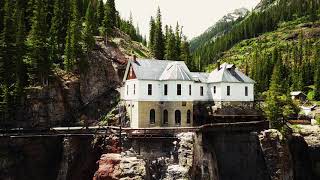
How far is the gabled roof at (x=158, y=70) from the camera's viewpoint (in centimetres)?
5562

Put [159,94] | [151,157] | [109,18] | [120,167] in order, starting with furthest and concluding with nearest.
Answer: [109,18] → [159,94] → [151,157] → [120,167]

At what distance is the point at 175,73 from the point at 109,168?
59.6ft

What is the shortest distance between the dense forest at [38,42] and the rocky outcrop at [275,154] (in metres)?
35.9

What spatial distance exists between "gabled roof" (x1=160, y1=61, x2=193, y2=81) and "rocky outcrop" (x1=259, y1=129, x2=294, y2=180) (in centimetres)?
1452

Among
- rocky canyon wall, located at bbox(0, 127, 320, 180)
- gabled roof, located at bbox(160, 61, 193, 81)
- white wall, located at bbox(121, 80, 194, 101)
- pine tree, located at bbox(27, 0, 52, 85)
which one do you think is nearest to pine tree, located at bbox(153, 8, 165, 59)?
pine tree, located at bbox(27, 0, 52, 85)

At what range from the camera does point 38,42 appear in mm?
62906

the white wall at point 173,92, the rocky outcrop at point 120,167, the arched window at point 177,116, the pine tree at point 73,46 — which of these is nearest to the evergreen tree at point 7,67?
the pine tree at point 73,46

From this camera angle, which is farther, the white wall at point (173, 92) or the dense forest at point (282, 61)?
the dense forest at point (282, 61)

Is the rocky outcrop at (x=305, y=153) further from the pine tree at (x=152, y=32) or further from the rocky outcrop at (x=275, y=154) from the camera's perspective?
the pine tree at (x=152, y=32)

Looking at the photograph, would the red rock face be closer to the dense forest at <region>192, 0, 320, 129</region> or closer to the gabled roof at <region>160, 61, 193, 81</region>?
the gabled roof at <region>160, 61, 193, 81</region>

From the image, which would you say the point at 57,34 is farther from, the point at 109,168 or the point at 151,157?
the point at 151,157

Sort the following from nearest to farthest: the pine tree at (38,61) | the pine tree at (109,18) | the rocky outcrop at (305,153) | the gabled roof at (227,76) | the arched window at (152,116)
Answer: the arched window at (152,116)
the pine tree at (38,61)
the rocky outcrop at (305,153)
the gabled roof at (227,76)
the pine tree at (109,18)

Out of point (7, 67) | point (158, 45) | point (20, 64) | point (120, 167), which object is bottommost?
point (120, 167)

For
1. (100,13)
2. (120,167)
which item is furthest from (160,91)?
(100,13)
